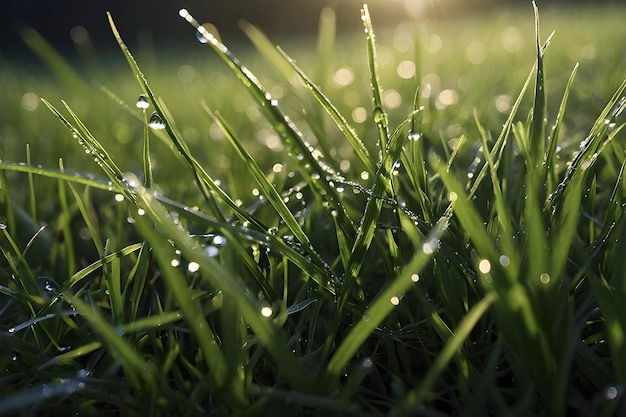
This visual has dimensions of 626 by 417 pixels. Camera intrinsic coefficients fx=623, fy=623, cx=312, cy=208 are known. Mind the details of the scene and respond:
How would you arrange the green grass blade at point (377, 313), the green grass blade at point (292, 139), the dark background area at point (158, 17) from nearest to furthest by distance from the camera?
the green grass blade at point (377, 313) → the green grass blade at point (292, 139) → the dark background area at point (158, 17)

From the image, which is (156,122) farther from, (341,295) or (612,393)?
(612,393)

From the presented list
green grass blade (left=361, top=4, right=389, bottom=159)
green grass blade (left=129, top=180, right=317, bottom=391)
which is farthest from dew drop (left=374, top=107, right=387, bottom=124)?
green grass blade (left=129, top=180, right=317, bottom=391)

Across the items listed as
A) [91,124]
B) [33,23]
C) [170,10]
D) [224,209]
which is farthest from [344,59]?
[33,23]

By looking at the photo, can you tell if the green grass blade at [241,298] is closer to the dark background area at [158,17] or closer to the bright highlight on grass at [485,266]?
the bright highlight on grass at [485,266]

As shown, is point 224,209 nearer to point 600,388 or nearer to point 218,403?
point 218,403

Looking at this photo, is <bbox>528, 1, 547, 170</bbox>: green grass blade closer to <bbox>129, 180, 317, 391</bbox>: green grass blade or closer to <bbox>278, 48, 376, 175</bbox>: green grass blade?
<bbox>278, 48, 376, 175</bbox>: green grass blade

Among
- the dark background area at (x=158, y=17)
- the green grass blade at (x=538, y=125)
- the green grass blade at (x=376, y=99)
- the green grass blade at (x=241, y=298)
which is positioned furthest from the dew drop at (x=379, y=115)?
the dark background area at (x=158, y=17)

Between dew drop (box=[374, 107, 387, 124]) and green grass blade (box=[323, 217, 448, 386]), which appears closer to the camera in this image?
green grass blade (box=[323, 217, 448, 386])
